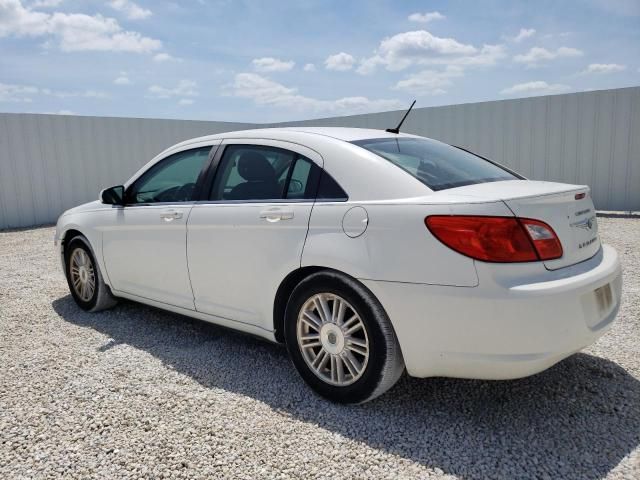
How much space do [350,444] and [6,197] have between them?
1166 cm

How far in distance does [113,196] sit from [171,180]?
570 millimetres

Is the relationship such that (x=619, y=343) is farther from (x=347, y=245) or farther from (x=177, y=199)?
(x=177, y=199)

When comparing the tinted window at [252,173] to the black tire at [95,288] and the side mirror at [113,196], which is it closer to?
the side mirror at [113,196]

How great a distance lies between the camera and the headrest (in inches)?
126

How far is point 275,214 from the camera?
9.64ft

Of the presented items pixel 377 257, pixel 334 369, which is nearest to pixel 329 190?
pixel 377 257

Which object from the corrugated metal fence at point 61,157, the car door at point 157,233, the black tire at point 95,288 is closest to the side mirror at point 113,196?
the car door at point 157,233

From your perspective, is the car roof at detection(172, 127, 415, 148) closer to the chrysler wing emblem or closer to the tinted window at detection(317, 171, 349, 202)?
the tinted window at detection(317, 171, 349, 202)

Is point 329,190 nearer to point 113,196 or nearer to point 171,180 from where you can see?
point 171,180

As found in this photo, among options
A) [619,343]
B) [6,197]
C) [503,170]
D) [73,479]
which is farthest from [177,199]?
[6,197]

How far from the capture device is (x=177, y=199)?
3717mm

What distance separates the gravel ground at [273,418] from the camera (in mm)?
2270

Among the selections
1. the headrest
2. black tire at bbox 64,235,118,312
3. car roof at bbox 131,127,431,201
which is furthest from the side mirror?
car roof at bbox 131,127,431,201

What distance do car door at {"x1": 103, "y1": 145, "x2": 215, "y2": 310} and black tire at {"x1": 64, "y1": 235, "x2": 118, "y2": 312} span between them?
263mm
